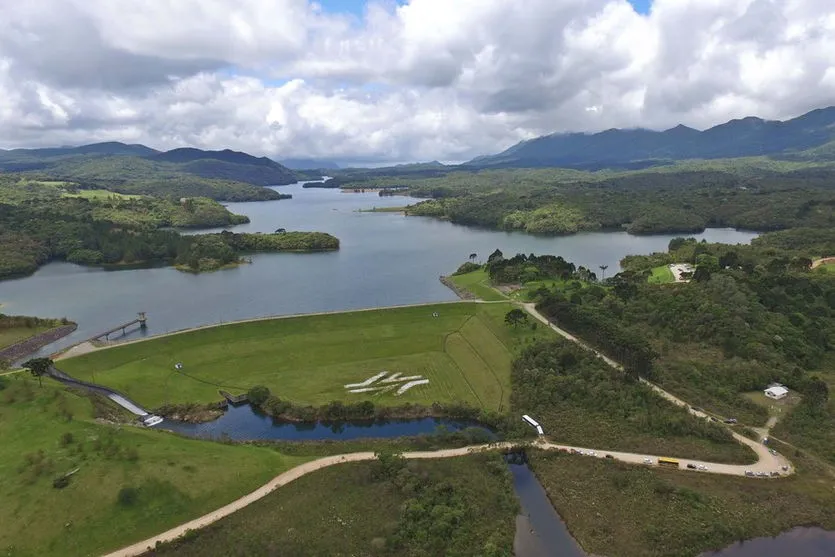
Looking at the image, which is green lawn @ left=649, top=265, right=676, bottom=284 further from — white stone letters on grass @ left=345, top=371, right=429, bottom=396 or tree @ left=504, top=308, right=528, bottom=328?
white stone letters on grass @ left=345, top=371, right=429, bottom=396

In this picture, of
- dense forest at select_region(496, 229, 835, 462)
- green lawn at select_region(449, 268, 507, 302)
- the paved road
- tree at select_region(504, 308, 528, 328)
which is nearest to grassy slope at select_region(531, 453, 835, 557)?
the paved road

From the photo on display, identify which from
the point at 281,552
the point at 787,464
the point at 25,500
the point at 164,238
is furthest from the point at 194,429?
the point at 164,238

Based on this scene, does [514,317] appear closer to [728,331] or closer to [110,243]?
[728,331]

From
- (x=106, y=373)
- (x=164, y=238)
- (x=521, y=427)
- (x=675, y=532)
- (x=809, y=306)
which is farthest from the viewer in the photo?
(x=164, y=238)

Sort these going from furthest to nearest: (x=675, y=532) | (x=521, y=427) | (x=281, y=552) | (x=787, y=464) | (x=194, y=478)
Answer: (x=521, y=427), (x=787, y=464), (x=194, y=478), (x=675, y=532), (x=281, y=552)

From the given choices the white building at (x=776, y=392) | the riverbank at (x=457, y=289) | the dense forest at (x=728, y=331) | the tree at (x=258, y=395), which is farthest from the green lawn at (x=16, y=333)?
the white building at (x=776, y=392)

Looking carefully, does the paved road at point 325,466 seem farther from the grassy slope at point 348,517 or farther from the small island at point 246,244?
the small island at point 246,244

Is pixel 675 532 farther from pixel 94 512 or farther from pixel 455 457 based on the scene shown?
pixel 94 512
